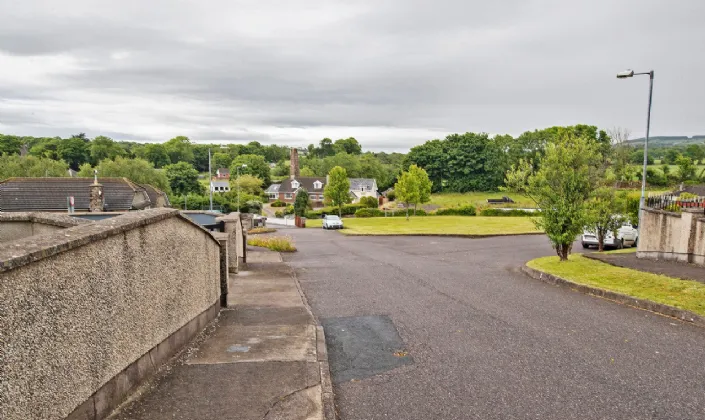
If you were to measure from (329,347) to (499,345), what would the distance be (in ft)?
8.75

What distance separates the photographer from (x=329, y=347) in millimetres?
7090

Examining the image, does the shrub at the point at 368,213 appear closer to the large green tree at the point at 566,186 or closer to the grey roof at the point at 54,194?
the grey roof at the point at 54,194

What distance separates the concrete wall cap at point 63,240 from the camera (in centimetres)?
308

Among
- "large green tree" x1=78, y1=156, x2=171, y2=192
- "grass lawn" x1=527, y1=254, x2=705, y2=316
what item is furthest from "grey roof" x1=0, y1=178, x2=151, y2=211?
"large green tree" x1=78, y1=156, x2=171, y2=192

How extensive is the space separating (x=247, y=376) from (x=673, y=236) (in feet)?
49.7

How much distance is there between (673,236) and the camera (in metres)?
14.8

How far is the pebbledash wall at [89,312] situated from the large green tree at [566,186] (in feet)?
40.2

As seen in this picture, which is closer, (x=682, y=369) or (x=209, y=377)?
(x=209, y=377)

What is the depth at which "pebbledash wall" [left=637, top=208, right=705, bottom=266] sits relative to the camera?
13531mm

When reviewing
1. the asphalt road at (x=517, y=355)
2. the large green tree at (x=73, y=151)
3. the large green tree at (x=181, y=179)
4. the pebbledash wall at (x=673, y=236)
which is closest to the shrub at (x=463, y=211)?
the pebbledash wall at (x=673, y=236)

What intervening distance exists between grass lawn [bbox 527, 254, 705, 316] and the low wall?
10437 millimetres

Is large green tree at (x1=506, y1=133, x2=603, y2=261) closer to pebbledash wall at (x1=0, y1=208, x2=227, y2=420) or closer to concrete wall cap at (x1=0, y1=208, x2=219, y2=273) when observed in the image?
pebbledash wall at (x1=0, y1=208, x2=227, y2=420)

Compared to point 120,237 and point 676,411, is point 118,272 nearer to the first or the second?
point 120,237

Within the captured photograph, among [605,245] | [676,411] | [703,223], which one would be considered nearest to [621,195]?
[605,245]
